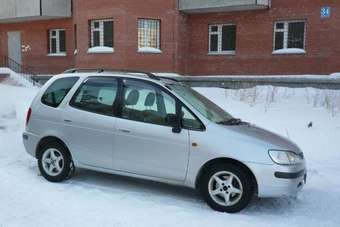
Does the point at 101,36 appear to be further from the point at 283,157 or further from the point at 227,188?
the point at 283,157

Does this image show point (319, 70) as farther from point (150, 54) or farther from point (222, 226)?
point (222, 226)

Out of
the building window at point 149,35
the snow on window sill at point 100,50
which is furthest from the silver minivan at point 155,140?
the snow on window sill at point 100,50

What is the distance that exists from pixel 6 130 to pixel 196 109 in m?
6.77

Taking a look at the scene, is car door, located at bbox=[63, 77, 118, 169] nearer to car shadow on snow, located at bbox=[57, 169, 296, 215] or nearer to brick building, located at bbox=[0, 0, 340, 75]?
car shadow on snow, located at bbox=[57, 169, 296, 215]

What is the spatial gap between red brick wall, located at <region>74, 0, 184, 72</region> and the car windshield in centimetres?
1407

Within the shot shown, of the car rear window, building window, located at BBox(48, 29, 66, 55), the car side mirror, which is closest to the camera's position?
the car side mirror

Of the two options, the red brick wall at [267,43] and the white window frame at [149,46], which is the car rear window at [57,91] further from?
the red brick wall at [267,43]

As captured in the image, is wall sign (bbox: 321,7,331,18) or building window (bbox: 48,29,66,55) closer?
wall sign (bbox: 321,7,331,18)

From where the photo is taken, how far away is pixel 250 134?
18.9 ft

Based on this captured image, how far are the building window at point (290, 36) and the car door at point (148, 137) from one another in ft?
47.9

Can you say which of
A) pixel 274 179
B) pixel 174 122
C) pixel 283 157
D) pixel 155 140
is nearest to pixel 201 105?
pixel 174 122

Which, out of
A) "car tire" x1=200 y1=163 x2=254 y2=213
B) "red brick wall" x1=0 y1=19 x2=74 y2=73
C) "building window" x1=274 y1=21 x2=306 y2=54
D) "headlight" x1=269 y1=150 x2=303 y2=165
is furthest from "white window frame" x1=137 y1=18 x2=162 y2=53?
"headlight" x1=269 y1=150 x2=303 y2=165

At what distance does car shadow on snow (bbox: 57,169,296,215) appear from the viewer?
590cm

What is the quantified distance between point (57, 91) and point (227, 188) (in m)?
3.10
